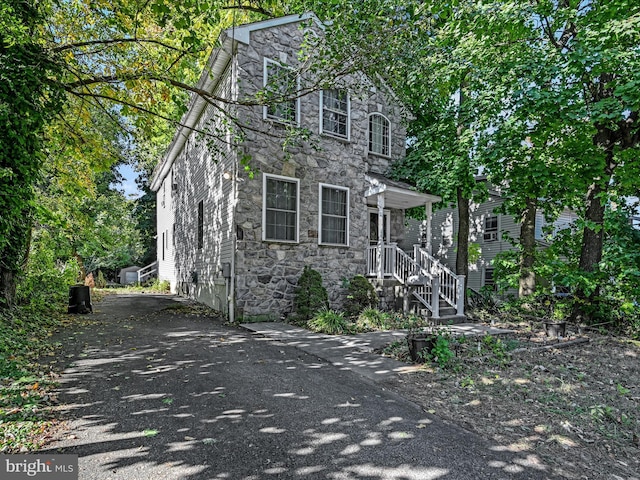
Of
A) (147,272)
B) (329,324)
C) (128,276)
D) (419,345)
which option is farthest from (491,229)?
(128,276)

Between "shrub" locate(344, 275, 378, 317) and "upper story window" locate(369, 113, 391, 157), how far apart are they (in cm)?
451

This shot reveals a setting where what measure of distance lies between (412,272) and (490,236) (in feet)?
27.8

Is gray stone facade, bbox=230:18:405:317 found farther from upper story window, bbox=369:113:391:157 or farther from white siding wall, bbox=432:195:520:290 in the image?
white siding wall, bbox=432:195:520:290

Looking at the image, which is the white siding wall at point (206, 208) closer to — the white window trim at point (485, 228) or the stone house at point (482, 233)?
the stone house at point (482, 233)

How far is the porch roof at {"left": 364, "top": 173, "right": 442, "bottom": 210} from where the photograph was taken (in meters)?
9.26

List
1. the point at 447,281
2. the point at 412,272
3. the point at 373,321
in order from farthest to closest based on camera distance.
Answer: the point at 447,281, the point at 412,272, the point at 373,321

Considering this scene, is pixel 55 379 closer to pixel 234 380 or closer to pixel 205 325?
pixel 234 380

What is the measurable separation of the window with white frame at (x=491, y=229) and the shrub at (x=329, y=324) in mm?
11098

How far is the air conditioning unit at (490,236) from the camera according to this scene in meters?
15.4

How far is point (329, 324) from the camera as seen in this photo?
23.1 ft

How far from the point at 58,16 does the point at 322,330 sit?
289 inches

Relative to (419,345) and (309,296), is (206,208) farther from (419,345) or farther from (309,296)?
(419,345)

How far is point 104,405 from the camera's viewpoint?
3.20 meters
